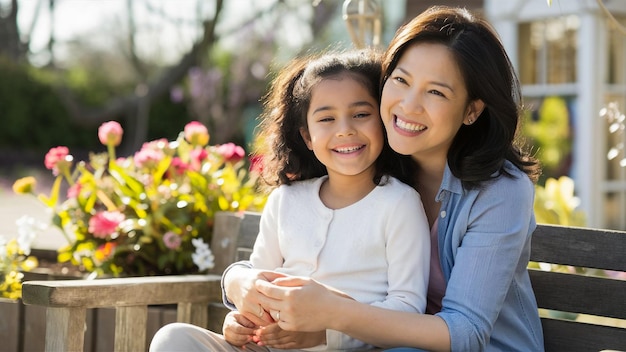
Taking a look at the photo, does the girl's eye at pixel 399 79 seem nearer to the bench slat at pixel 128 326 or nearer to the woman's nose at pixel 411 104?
the woman's nose at pixel 411 104

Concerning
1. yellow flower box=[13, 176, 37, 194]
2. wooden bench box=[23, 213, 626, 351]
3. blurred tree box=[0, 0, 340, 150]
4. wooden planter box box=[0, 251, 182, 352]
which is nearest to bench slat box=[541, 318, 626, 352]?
wooden bench box=[23, 213, 626, 351]

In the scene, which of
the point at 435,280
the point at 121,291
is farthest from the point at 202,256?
the point at 435,280

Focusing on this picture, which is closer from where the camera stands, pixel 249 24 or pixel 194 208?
pixel 194 208

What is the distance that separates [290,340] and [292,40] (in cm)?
1208

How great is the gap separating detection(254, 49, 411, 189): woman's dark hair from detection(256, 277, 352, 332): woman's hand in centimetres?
42

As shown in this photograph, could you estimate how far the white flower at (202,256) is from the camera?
3119 mm

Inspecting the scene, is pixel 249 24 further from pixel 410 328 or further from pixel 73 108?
pixel 410 328

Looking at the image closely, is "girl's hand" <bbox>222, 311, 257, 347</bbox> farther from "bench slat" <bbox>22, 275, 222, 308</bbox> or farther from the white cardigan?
"bench slat" <bbox>22, 275, 222, 308</bbox>

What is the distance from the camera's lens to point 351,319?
2.03 meters

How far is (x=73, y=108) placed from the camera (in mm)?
11594

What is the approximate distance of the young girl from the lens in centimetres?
217

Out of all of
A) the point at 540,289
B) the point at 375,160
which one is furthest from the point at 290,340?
the point at 540,289

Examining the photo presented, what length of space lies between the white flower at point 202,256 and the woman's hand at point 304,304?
1.08 meters

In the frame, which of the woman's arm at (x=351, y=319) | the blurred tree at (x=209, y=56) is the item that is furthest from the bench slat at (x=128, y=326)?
the blurred tree at (x=209, y=56)
